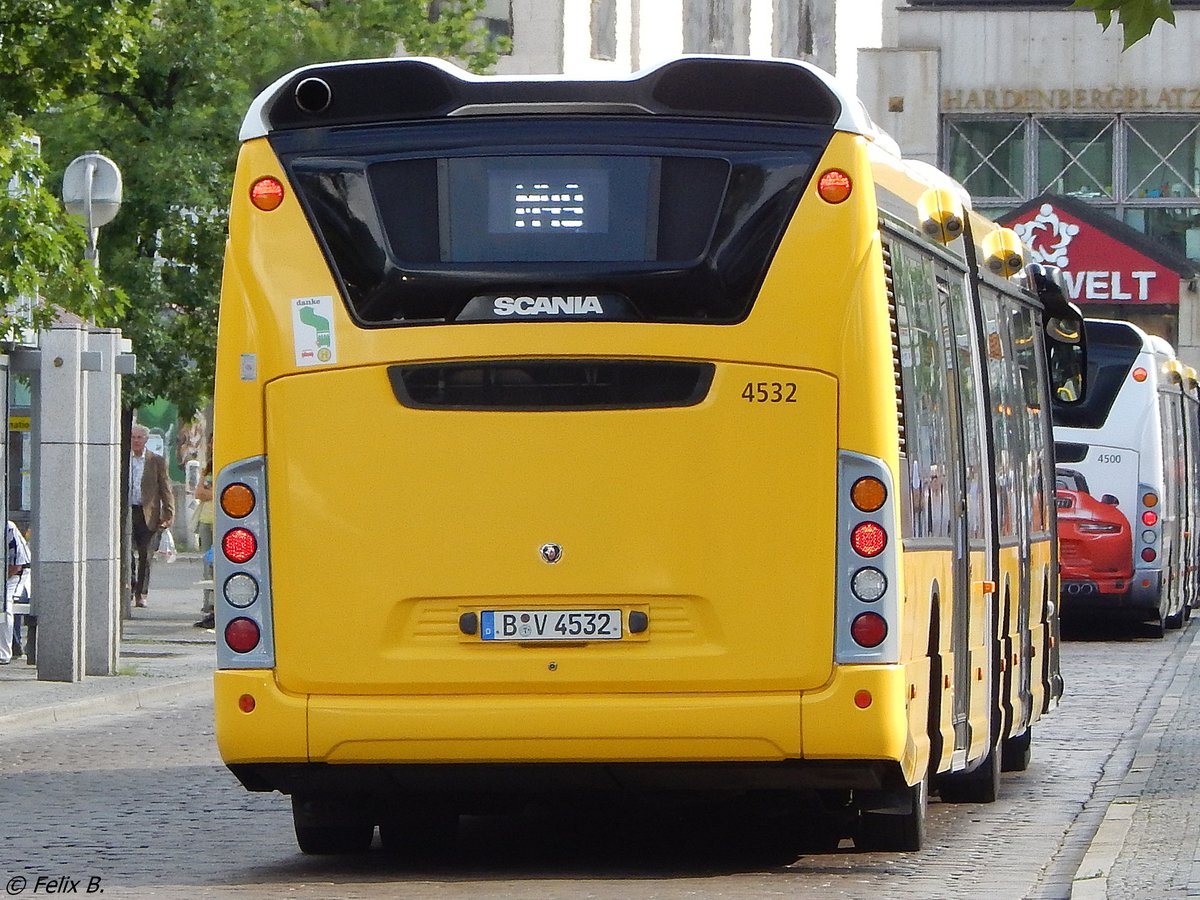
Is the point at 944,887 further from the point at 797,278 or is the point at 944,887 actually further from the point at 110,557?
the point at 110,557


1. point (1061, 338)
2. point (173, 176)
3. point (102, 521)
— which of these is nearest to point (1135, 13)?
point (1061, 338)

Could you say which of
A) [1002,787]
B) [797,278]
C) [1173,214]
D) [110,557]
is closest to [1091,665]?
[110,557]

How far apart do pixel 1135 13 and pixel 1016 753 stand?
26.6 feet

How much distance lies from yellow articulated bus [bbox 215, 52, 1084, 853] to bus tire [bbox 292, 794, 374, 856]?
0.69 meters

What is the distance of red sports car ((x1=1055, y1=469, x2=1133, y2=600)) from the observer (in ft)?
93.5

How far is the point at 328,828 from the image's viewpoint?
35.7ft

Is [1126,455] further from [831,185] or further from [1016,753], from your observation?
[831,185]

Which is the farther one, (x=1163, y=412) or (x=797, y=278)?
(x=1163, y=412)

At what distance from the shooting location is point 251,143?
10102 mm

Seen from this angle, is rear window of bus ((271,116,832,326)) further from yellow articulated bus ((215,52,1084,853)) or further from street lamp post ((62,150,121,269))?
street lamp post ((62,150,121,269))

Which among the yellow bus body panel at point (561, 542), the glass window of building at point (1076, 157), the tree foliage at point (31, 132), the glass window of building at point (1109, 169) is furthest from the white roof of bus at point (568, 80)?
the glass window of building at point (1076, 157)

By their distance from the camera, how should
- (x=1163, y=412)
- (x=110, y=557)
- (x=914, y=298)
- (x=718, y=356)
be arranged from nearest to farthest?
(x=718, y=356)
(x=914, y=298)
(x=110, y=557)
(x=1163, y=412)

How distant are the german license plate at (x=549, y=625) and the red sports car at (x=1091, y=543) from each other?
63.1ft

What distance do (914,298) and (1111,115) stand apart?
5215 cm
